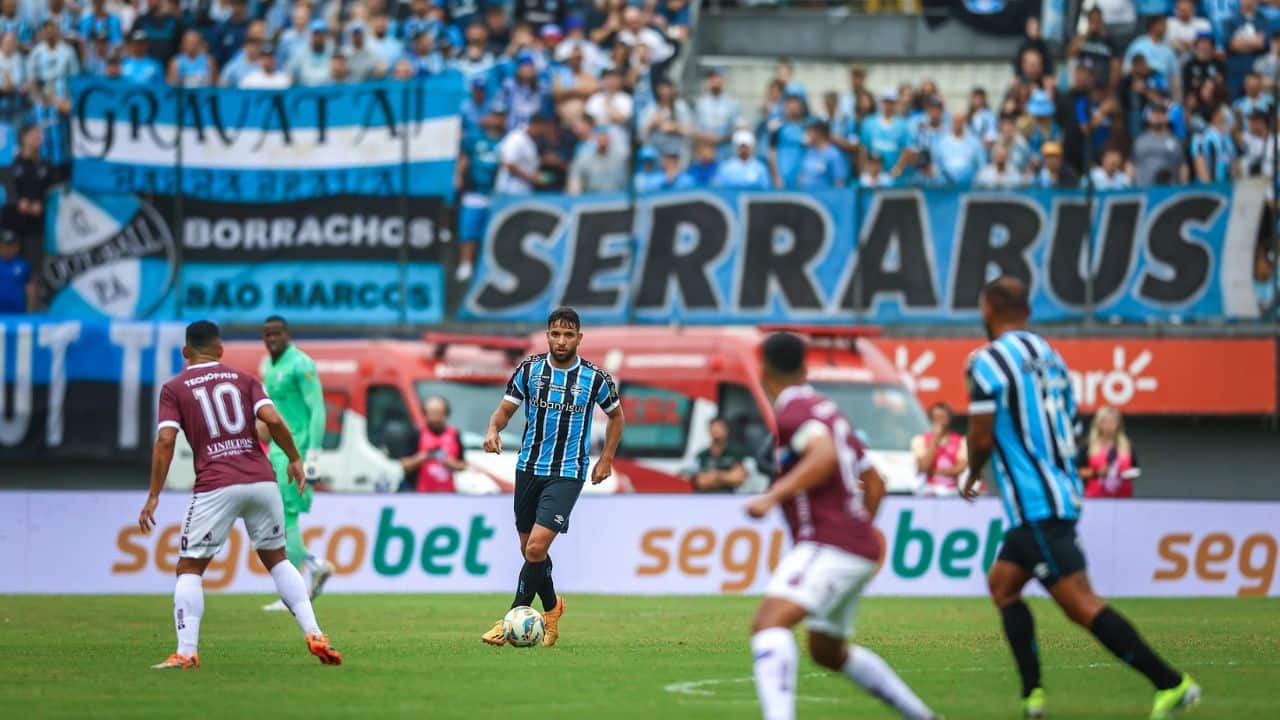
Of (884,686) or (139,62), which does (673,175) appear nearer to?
(139,62)

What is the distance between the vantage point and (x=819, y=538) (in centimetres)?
852

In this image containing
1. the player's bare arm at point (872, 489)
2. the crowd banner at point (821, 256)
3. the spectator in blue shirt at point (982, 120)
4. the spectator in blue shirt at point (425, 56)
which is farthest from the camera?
the spectator in blue shirt at point (425, 56)

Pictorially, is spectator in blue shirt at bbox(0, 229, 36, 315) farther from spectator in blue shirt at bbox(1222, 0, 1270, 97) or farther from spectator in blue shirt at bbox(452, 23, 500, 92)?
spectator in blue shirt at bbox(1222, 0, 1270, 97)

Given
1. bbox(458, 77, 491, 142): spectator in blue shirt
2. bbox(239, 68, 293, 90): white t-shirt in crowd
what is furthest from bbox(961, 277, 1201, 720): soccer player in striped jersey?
bbox(239, 68, 293, 90): white t-shirt in crowd

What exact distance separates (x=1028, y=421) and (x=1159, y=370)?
1514 centimetres

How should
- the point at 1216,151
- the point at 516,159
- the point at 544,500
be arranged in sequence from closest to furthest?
the point at 544,500 → the point at 1216,151 → the point at 516,159

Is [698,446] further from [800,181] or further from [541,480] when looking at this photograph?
[541,480]

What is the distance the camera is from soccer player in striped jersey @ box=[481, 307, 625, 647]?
1352cm

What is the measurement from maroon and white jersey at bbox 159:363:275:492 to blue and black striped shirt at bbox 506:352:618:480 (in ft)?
6.89

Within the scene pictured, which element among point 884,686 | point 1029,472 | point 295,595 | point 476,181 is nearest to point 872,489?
point 1029,472

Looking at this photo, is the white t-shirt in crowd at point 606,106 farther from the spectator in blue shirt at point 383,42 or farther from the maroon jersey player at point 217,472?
the maroon jersey player at point 217,472

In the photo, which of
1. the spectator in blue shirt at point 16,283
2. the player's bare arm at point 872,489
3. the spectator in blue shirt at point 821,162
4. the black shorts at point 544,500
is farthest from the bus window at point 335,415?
the player's bare arm at point 872,489

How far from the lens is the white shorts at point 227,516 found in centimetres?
1205

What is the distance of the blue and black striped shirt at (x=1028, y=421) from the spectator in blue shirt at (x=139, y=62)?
720 inches
